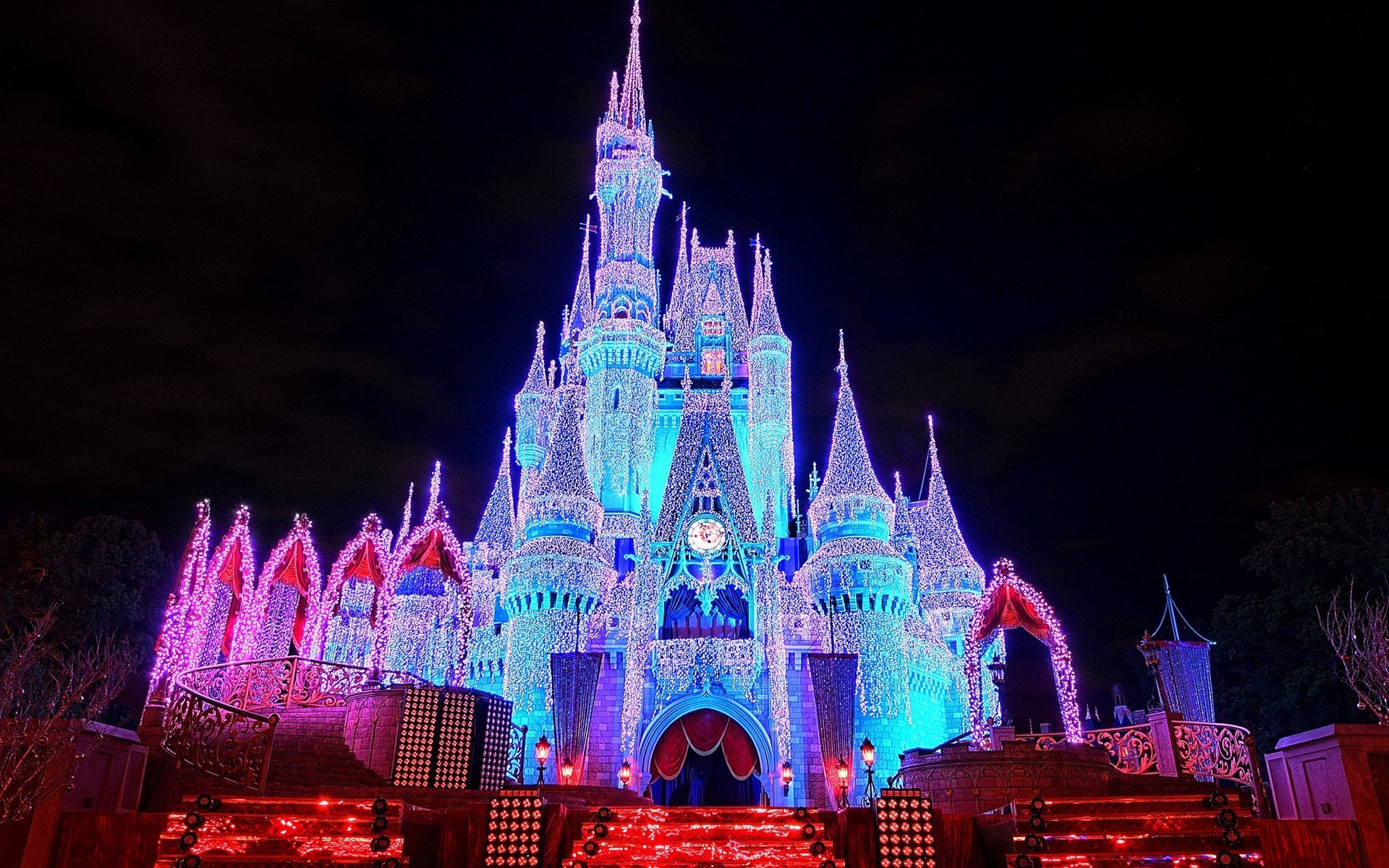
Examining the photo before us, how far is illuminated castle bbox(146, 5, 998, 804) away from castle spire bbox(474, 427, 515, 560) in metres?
0.07

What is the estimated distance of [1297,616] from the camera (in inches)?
1179

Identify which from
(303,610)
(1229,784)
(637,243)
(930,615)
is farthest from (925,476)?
(303,610)

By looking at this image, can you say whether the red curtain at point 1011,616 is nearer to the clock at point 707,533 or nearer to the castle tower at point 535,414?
the clock at point 707,533

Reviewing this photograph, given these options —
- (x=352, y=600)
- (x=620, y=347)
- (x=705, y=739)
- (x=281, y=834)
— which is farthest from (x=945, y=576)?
(x=281, y=834)

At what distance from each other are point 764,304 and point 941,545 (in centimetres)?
1450

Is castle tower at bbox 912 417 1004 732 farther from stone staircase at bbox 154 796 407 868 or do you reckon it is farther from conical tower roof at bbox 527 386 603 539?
stone staircase at bbox 154 796 407 868

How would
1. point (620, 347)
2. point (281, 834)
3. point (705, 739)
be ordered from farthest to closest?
point (620, 347), point (705, 739), point (281, 834)

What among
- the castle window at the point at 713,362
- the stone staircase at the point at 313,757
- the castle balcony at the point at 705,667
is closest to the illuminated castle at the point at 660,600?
the castle balcony at the point at 705,667

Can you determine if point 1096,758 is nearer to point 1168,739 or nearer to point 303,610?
point 1168,739

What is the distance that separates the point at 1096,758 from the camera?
1543 cm

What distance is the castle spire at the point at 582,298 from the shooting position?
42844mm

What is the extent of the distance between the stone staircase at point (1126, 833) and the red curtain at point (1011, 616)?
1175cm

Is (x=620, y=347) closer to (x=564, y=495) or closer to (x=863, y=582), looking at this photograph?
(x=564, y=495)

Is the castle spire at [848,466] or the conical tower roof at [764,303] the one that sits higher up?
the conical tower roof at [764,303]
